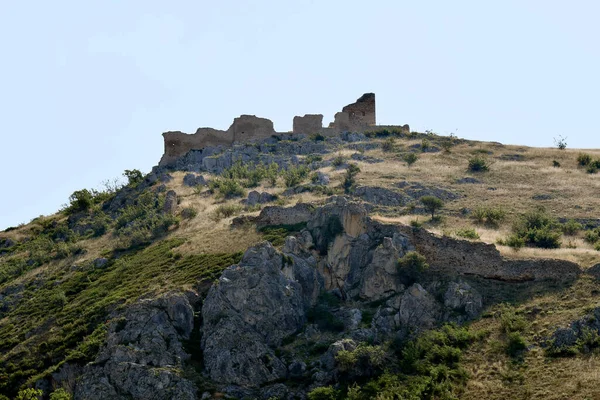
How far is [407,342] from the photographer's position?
32719mm

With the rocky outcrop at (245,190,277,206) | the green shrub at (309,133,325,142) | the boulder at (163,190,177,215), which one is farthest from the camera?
the green shrub at (309,133,325,142)

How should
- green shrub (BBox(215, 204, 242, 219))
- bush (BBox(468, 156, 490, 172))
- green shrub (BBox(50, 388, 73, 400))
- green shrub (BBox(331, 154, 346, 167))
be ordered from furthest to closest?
green shrub (BBox(331, 154, 346, 167)) < bush (BBox(468, 156, 490, 172)) < green shrub (BBox(215, 204, 242, 219)) < green shrub (BBox(50, 388, 73, 400))

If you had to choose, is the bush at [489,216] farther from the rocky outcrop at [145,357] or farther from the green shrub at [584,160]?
→ the rocky outcrop at [145,357]

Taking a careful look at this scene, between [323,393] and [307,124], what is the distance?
131ft

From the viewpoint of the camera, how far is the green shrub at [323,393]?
98.8ft

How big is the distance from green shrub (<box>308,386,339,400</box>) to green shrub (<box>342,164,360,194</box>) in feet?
79.4

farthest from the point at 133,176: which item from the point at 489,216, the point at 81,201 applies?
the point at 489,216

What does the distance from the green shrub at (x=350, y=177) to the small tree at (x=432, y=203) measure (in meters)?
5.67

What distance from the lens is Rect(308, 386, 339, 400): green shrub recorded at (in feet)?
98.8

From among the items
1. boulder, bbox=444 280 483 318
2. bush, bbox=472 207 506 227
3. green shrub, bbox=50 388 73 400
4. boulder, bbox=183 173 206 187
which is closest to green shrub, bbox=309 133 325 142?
boulder, bbox=183 173 206 187

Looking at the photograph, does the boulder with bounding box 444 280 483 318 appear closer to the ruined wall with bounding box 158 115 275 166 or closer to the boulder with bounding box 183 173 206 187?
the boulder with bounding box 183 173 206 187

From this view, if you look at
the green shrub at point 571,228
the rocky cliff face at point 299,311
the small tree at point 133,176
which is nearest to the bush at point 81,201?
the small tree at point 133,176

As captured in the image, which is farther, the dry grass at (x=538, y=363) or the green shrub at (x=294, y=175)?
the green shrub at (x=294, y=175)

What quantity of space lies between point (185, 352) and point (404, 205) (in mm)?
21839
